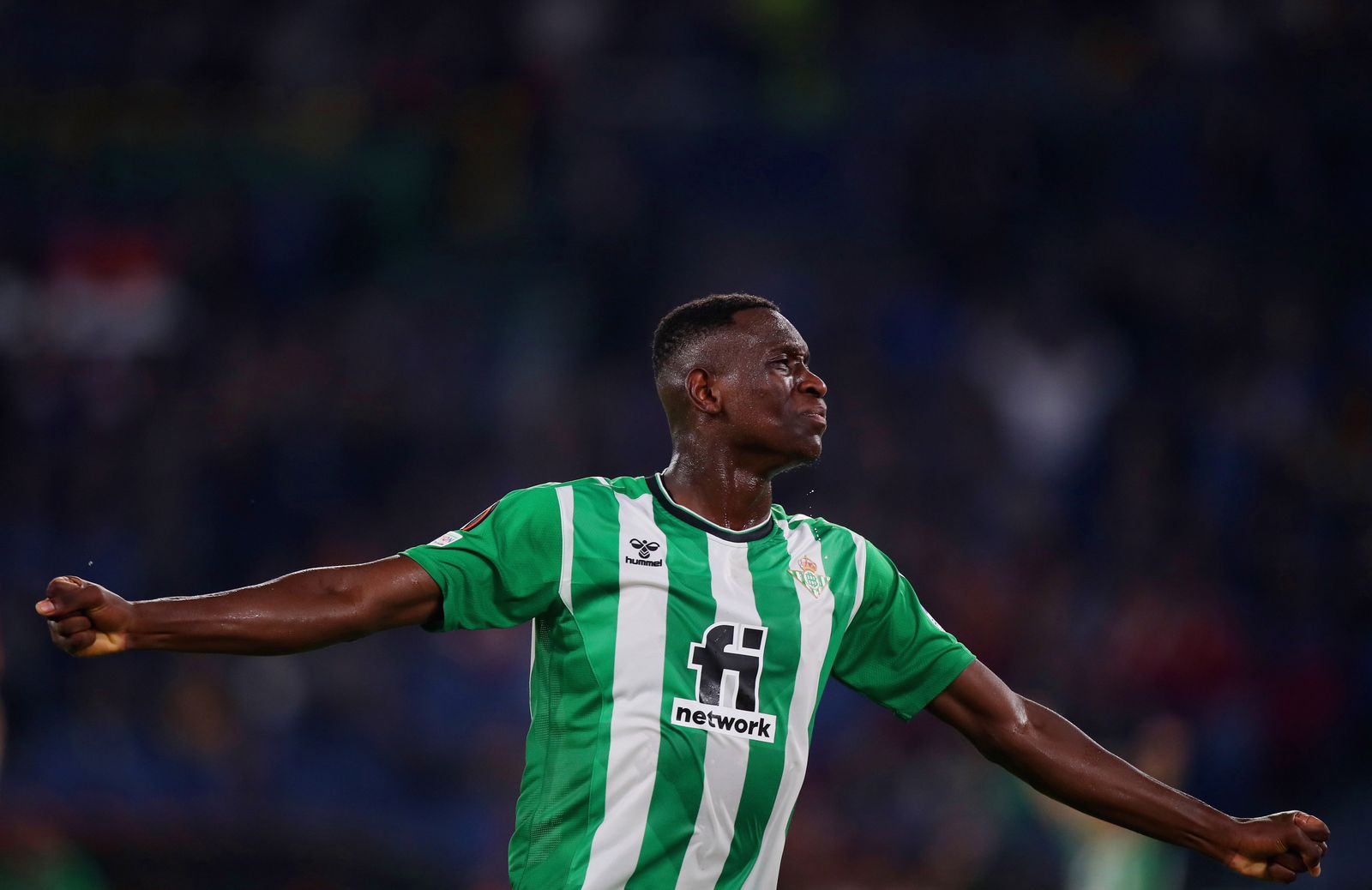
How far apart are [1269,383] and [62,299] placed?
31.2 feet

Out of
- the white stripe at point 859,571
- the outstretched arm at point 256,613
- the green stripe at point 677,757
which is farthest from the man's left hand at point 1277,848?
the outstretched arm at point 256,613

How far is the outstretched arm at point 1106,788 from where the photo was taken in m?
4.11

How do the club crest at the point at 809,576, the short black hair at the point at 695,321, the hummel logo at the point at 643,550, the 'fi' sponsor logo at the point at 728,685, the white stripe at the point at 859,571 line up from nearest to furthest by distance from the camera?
the 'fi' sponsor logo at the point at 728,685
the hummel logo at the point at 643,550
the club crest at the point at 809,576
the white stripe at the point at 859,571
the short black hair at the point at 695,321

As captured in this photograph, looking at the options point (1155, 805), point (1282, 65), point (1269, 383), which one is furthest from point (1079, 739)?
point (1282, 65)

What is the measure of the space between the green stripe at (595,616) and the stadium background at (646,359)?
5510 mm

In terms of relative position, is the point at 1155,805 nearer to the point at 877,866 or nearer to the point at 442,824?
the point at 877,866

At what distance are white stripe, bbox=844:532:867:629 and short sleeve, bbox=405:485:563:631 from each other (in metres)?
0.83

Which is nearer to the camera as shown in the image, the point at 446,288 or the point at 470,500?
the point at 470,500

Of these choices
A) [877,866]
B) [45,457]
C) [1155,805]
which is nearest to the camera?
[1155,805]

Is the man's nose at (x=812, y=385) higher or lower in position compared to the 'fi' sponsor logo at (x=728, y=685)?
higher

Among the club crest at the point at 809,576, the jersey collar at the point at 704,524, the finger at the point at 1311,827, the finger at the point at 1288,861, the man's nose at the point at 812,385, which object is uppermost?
the man's nose at the point at 812,385

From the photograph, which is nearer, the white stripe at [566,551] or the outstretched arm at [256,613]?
the outstretched arm at [256,613]

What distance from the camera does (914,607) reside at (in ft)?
14.2

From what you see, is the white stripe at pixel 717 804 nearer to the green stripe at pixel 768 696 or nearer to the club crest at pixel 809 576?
the green stripe at pixel 768 696
